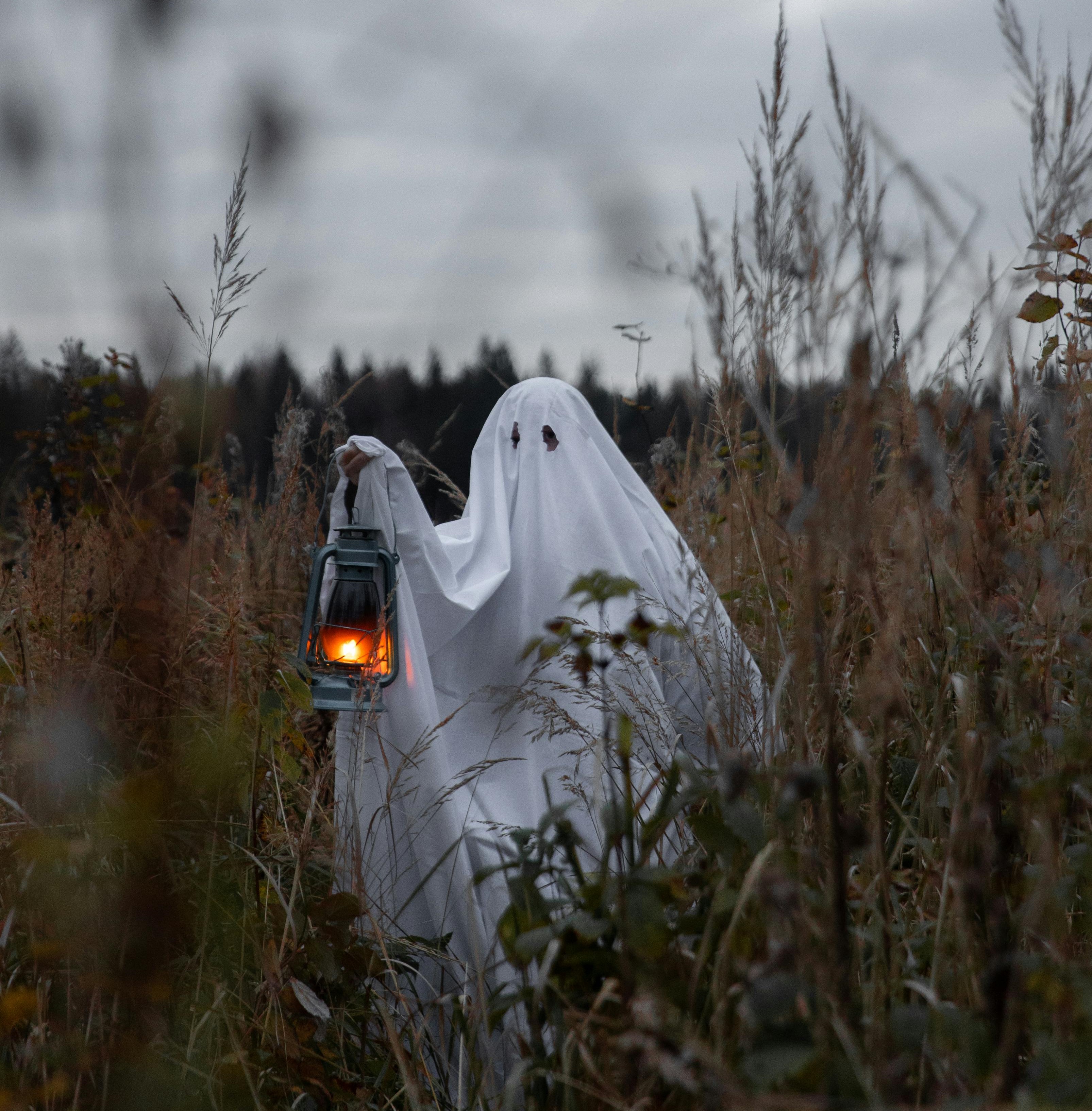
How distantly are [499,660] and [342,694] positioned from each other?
111 cm

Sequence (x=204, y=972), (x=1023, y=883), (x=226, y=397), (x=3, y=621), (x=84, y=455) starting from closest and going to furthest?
(x=226, y=397)
(x=1023, y=883)
(x=204, y=972)
(x=3, y=621)
(x=84, y=455)

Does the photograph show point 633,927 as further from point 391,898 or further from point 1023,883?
point 391,898

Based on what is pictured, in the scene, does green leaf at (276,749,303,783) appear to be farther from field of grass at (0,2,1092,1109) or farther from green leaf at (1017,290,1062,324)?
green leaf at (1017,290,1062,324)

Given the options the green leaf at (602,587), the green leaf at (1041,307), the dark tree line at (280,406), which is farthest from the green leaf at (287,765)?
the green leaf at (1041,307)

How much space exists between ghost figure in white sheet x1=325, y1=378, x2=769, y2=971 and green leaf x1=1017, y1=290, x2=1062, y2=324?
75 cm

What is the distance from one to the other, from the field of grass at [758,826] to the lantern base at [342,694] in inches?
3.7

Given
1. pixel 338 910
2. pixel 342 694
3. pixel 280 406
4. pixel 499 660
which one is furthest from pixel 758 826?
pixel 280 406

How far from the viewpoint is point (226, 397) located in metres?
0.80

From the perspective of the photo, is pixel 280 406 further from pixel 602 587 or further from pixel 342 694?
pixel 602 587

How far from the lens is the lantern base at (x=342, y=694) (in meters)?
1.74

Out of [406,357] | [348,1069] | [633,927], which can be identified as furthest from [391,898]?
[406,357]

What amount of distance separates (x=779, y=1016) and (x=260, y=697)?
1.06 m

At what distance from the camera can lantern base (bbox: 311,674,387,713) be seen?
174cm

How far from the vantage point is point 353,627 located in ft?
6.33
